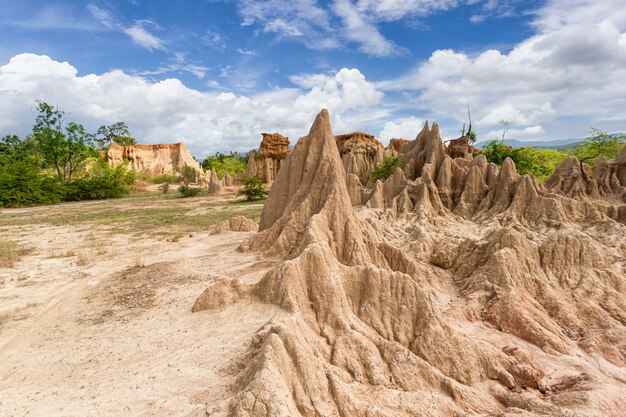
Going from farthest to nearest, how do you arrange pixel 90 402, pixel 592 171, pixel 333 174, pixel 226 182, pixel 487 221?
pixel 226 182 → pixel 592 171 → pixel 487 221 → pixel 333 174 → pixel 90 402

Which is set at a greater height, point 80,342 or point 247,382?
point 247,382

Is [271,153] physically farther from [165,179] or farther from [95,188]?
[95,188]

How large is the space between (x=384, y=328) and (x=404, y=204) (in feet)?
36.7

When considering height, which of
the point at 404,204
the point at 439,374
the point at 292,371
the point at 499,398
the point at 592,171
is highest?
the point at 592,171

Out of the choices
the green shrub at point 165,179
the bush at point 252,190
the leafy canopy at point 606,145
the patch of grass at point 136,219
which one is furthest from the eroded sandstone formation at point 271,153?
the leafy canopy at point 606,145

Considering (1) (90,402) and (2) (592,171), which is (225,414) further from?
(2) (592,171)

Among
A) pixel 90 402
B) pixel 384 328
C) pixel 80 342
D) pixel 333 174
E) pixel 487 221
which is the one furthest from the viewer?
pixel 487 221

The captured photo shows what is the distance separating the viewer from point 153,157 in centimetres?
6359

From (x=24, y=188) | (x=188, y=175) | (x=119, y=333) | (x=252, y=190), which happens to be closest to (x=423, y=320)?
(x=119, y=333)

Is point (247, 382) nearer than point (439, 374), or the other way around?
point (247, 382)

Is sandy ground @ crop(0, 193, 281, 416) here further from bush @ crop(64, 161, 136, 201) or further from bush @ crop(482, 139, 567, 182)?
bush @ crop(64, 161, 136, 201)

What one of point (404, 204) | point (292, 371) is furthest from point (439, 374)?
point (404, 204)

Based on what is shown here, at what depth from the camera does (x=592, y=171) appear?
1941 centimetres

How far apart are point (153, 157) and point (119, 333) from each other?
6260cm
